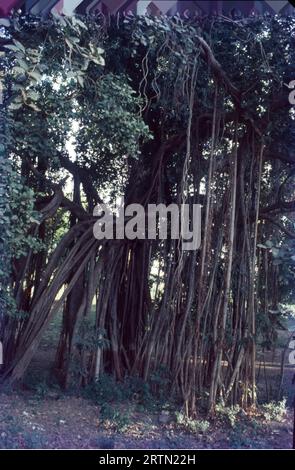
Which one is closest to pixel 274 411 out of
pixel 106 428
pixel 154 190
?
pixel 106 428

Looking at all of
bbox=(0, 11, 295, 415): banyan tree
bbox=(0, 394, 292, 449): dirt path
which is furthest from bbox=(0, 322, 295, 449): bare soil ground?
bbox=(0, 11, 295, 415): banyan tree

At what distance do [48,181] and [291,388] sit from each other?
3.50m

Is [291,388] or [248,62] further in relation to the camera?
[291,388]

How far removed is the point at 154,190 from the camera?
577cm

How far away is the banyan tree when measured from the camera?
4.26 m

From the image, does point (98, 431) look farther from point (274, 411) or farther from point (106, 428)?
point (274, 411)

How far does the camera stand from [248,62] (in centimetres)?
496

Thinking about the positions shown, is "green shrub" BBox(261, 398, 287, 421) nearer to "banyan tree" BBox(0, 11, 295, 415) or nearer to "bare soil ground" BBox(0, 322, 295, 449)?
"bare soil ground" BBox(0, 322, 295, 449)

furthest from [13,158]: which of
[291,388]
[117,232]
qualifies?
[291,388]

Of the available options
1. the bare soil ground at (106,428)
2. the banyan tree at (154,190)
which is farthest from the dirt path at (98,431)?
the banyan tree at (154,190)

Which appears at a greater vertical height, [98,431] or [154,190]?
[154,190]

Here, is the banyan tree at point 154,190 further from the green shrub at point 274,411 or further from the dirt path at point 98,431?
the dirt path at point 98,431

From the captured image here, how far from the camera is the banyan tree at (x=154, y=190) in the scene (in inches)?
168
